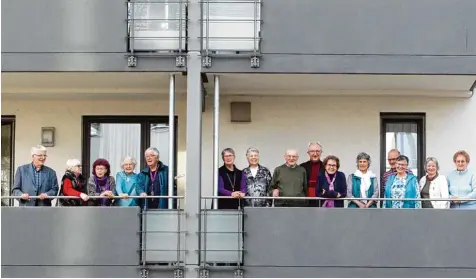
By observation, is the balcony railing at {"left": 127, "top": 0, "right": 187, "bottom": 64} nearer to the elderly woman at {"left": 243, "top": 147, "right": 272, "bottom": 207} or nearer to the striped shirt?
the elderly woman at {"left": 243, "top": 147, "right": 272, "bottom": 207}

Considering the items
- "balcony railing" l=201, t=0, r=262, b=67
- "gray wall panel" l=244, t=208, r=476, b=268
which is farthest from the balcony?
"balcony railing" l=201, t=0, r=262, b=67

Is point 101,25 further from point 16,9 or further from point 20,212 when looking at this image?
point 20,212

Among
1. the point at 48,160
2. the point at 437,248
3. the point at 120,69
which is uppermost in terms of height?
the point at 120,69

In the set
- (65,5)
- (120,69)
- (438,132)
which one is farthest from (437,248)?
(65,5)

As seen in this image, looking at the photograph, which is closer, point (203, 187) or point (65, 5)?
point (65, 5)

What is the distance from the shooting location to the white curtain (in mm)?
17719

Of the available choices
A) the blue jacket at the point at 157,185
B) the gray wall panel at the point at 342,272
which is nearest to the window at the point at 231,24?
the blue jacket at the point at 157,185

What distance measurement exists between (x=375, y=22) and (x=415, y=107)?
2428 millimetres

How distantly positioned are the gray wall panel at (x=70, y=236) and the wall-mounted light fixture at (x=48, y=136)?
2.68 metres

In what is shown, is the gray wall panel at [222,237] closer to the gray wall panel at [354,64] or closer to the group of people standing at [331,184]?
the group of people standing at [331,184]

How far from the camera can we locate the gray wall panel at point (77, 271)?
597 inches

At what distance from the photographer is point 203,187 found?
17297 millimetres

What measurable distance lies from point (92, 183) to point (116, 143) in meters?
2.36

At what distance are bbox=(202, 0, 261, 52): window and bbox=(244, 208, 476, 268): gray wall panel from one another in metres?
2.33
